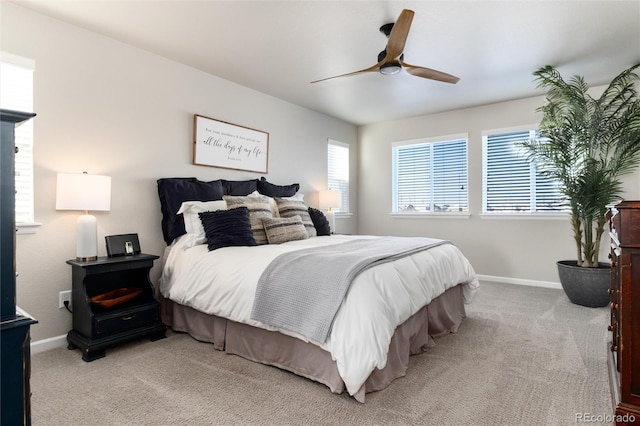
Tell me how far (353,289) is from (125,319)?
1.82m

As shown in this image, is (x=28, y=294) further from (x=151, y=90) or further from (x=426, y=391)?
(x=426, y=391)

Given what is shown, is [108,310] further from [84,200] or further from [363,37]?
[363,37]

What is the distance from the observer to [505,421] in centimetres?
175

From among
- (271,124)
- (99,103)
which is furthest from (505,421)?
(271,124)

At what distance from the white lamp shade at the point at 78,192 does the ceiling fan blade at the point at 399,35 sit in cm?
241

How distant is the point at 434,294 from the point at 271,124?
3056 millimetres

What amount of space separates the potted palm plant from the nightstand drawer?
13.7 feet

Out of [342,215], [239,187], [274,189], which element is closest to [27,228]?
[239,187]

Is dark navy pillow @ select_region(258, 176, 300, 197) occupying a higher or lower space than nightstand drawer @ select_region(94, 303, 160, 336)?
higher

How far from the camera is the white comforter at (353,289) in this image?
1.87 m

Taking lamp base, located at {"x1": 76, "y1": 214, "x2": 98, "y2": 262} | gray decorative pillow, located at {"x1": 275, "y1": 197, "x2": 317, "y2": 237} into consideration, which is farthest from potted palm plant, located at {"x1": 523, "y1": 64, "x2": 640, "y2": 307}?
lamp base, located at {"x1": 76, "y1": 214, "x2": 98, "y2": 262}

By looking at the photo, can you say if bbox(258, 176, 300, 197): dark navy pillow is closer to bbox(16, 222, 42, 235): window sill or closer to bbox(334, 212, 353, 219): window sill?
bbox(334, 212, 353, 219): window sill

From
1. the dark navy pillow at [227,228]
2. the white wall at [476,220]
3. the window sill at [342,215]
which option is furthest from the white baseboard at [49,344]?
the white wall at [476,220]

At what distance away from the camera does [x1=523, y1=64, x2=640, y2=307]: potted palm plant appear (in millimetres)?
3717
